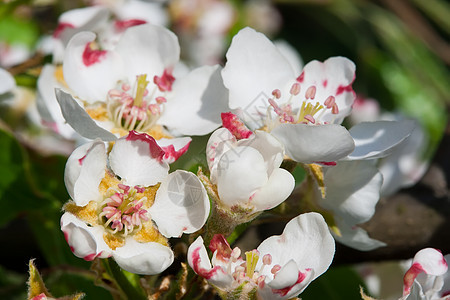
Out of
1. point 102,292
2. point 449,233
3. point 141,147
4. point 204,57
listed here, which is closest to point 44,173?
point 102,292

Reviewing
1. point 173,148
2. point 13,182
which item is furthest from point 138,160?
point 13,182

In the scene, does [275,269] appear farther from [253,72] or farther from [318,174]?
[253,72]

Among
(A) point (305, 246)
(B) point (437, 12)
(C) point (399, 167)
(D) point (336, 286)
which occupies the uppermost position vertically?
(A) point (305, 246)

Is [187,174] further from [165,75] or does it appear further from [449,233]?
[449,233]

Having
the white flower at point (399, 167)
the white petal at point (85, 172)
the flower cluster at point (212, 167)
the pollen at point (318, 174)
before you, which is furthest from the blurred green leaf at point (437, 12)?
the white petal at point (85, 172)

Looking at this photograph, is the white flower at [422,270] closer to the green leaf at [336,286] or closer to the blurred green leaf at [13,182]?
the green leaf at [336,286]

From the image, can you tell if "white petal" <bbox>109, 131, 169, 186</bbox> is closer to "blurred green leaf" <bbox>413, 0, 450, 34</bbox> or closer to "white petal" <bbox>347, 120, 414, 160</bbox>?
"white petal" <bbox>347, 120, 414, 160</bbox>

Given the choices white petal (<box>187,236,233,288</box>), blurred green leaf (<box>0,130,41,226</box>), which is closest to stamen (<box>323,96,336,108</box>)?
white petal (<box>187,236,233,288</box>)
